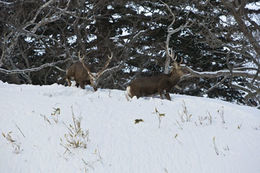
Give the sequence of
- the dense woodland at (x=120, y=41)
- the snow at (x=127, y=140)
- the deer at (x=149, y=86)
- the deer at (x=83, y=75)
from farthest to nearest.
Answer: the dense woodland at (x=120, y=41) < the deer at (x=83, y=75) < the deer at (x=149, y=86) < the snow at (x=127, y=140)

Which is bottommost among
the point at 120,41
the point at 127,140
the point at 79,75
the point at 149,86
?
the point at 127,140

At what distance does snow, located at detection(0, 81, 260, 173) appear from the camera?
3555 millimetres

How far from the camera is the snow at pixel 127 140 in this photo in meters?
3.56

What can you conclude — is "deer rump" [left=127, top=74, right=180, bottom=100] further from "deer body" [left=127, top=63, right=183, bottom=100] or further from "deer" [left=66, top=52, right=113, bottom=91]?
"deer" [left=66, top=52, right=113, bottom=91]

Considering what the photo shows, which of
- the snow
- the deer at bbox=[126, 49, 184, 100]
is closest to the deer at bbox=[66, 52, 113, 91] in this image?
the deer at bbox=[126, 49, 184, 100]

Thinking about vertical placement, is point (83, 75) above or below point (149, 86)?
above

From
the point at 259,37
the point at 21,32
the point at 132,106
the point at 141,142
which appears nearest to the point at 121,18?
the point at 21,32

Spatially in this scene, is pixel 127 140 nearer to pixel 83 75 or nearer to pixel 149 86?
pixel 149 86

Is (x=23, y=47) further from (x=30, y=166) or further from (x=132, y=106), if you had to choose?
(x=30, y=166)

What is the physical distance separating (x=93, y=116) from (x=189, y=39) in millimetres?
13376

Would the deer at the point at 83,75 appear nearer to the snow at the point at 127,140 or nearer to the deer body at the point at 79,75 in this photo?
the deer body at the point at 79,75

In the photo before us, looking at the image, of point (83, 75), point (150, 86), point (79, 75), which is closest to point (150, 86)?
point (150, 86)

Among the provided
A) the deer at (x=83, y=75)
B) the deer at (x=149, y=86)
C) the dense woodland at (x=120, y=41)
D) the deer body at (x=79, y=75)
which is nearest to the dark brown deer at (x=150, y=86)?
the deer at (x=149, y=86)

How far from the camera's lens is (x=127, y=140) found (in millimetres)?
4152
